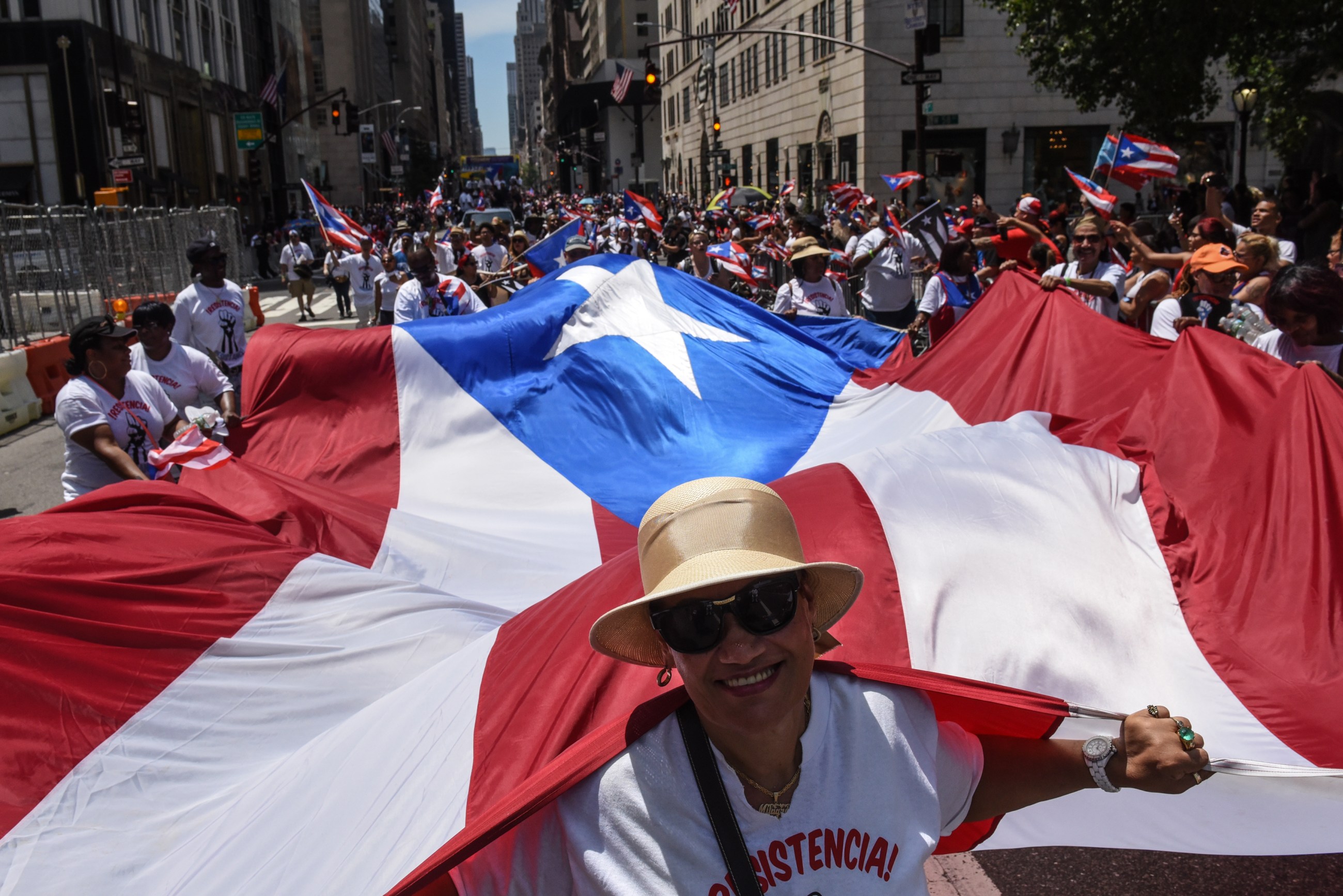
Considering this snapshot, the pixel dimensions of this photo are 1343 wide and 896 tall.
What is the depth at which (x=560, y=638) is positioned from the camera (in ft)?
10.1

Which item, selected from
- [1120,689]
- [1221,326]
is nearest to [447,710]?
[1120,689]

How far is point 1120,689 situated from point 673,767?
180 centimetres

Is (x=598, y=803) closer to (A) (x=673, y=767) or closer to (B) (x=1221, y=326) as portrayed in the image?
(A) (x=673, y=767)

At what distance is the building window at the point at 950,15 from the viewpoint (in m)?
35.3

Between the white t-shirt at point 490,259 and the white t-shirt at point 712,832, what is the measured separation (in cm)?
1349

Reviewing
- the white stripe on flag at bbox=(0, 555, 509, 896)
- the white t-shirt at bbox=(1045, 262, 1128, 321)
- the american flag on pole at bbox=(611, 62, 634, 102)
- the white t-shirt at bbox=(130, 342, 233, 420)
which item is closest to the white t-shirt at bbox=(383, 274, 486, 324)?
the white t-shirt at bbox=(130, 342, 233, 420)

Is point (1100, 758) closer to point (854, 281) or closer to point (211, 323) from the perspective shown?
point (211, 323)

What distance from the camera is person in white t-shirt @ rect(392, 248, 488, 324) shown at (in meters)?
9.72

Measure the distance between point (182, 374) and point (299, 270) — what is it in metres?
16.3

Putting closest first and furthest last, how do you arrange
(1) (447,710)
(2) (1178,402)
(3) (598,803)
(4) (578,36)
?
(3) (598,803) → (1) (447,710) → (2) (1178,402) → (4) (578,36)

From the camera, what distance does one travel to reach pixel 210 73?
167 feet

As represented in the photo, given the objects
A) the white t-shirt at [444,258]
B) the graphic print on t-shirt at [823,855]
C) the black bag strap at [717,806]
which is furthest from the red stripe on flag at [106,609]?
the white t-shirt at [444,258]

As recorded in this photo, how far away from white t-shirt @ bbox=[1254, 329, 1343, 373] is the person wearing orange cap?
1.34m

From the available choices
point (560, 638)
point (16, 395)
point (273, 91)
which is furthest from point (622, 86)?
point (560, 638)
